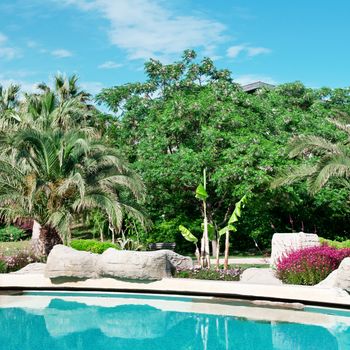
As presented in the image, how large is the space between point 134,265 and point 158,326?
108 inches

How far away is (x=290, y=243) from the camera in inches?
608

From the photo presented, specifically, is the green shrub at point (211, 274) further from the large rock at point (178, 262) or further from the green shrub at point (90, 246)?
the green shrub at point (90, 246)

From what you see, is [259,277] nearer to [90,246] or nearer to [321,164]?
[321,164]

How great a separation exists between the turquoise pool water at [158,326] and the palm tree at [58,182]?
4317mm

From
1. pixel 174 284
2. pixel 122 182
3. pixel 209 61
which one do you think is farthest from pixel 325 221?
pixel 174 284

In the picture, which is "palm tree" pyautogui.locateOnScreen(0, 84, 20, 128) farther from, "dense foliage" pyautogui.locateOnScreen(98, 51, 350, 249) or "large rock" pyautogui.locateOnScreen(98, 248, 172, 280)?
"large rock" pyautogui.locateOnScreen(98, 248, 172, 280)

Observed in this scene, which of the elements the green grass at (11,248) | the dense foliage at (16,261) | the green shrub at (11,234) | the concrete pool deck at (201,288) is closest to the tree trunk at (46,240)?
the dense foliage at (16,261)

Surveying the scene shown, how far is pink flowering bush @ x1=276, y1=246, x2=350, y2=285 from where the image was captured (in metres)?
13.3

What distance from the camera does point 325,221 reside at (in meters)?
27.1

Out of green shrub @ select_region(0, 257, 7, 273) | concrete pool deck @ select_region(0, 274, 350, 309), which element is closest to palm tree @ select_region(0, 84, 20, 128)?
green shrub @ select_region(0, 257, 7, 273)

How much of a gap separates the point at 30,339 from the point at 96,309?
2.79 metres

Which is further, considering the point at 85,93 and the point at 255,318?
the point at 85,93

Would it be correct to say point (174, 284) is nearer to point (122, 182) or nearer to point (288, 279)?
point (288, 279)

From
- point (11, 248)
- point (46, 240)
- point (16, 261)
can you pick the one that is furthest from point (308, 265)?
point (11, 248)
